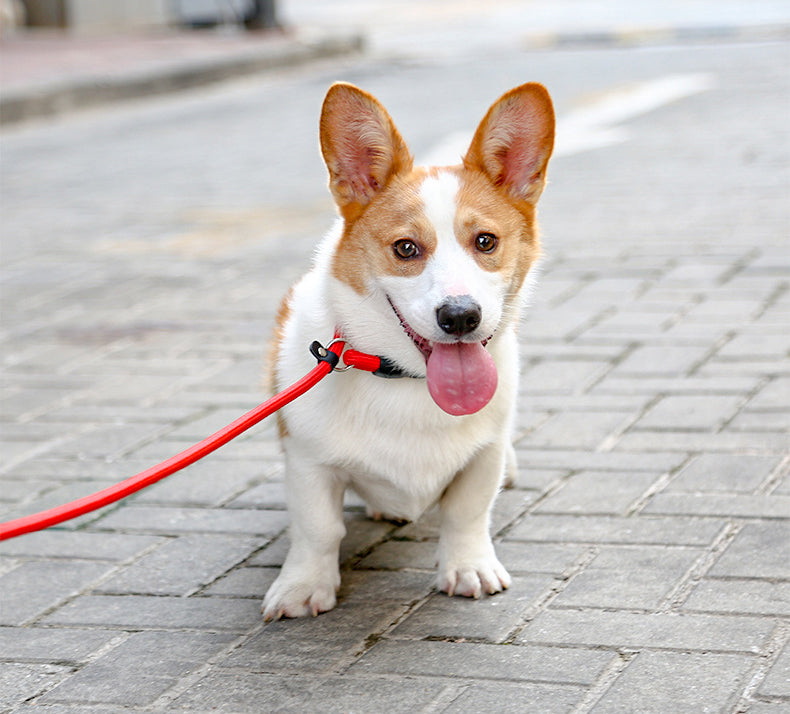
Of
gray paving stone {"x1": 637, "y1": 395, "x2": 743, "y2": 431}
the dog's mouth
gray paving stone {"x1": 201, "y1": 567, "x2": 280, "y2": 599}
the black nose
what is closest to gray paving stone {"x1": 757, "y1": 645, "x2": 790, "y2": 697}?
the dog's mouth

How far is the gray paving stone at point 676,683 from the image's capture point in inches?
96.0

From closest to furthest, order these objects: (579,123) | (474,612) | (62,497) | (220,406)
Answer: (474,612)
(62,497)
(220,406)
(579,123)

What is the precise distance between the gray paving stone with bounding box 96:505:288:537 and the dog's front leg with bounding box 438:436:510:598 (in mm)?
572

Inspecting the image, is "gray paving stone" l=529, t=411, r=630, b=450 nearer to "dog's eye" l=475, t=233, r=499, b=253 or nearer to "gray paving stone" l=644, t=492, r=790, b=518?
"gray paving stone" l=644, t=492, r=790, b=518

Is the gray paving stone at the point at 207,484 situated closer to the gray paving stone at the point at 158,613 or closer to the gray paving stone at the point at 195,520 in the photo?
the gray paving stone at the point at 195,520

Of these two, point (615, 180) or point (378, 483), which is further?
point (615, 180)

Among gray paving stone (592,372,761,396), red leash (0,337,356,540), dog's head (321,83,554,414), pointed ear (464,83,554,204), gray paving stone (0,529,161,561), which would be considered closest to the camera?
red leash (0,337,356,540)

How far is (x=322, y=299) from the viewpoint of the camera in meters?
3.05

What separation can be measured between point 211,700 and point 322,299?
95 centimetres

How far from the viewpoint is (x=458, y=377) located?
9.14ft

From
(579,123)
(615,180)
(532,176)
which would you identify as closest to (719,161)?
(615,180)

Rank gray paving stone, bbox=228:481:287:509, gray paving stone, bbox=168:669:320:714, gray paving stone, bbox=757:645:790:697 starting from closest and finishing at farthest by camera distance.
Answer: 1. gray paving stone, bbox=757:645:790:697
2. gray paving stone, bbox=168:669:320:714
3. gray paving stone, bbox=228:481:287:509

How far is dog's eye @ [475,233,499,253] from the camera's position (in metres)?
2.84

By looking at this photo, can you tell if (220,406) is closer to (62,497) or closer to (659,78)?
(62,497)
